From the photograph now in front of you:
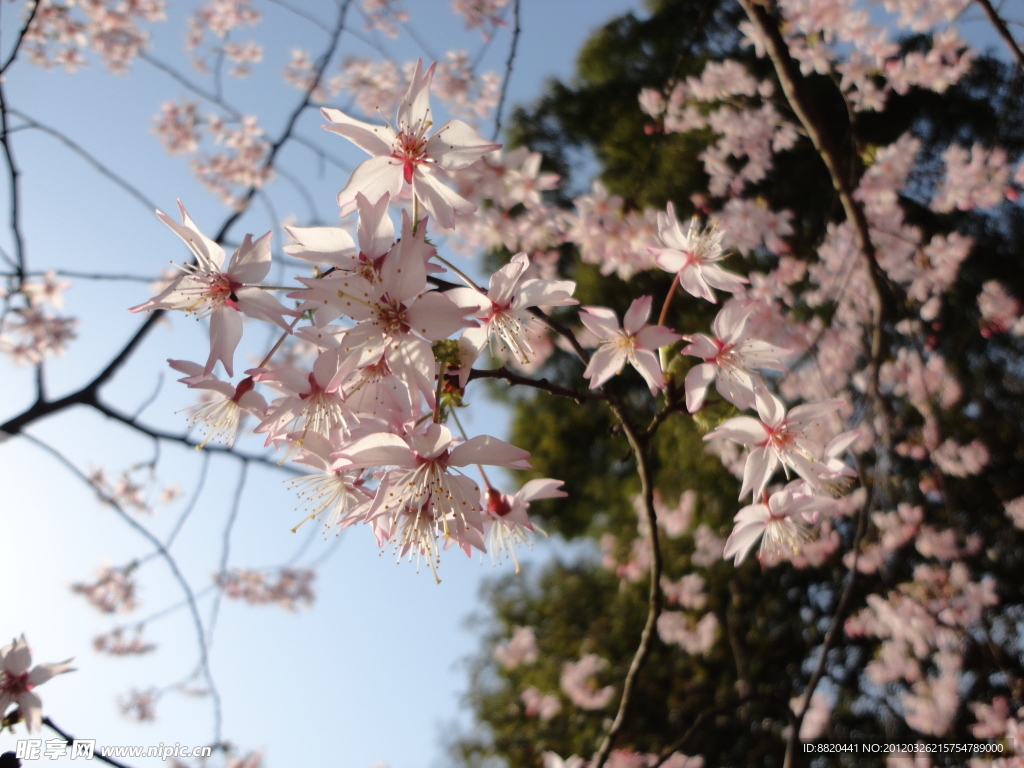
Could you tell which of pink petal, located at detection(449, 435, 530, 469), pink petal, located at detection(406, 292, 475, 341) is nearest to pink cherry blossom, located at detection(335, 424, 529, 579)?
pink petal, located at detection(449, 435, 530, 469)

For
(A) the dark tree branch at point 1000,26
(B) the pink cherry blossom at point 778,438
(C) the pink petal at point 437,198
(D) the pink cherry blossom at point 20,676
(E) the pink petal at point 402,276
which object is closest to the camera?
(E) the pink petal at point 402,276

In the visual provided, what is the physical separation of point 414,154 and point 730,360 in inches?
21.2

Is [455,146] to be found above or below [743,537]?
above

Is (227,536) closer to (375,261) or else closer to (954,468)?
(375,261)

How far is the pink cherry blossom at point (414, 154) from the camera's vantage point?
792mm

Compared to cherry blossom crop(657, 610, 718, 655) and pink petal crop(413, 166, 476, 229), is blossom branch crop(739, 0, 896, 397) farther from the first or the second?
cherry blossom crop(657, 610, 718, 655)

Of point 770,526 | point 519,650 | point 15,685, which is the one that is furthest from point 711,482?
point 15,685

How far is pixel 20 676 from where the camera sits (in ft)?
4.21

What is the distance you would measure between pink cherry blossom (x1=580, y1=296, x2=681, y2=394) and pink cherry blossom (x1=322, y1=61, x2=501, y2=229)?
232mm

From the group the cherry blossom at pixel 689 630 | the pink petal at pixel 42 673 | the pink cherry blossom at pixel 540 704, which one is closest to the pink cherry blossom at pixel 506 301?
the pink petal at pixel 42 673

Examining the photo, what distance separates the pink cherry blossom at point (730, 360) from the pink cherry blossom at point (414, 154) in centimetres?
38

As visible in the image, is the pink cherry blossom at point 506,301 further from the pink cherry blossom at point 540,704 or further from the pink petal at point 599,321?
the pink cherry blossom at point 540,704

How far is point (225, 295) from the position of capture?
0.82 meters

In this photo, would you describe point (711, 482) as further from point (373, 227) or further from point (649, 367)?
point (373, 227)
